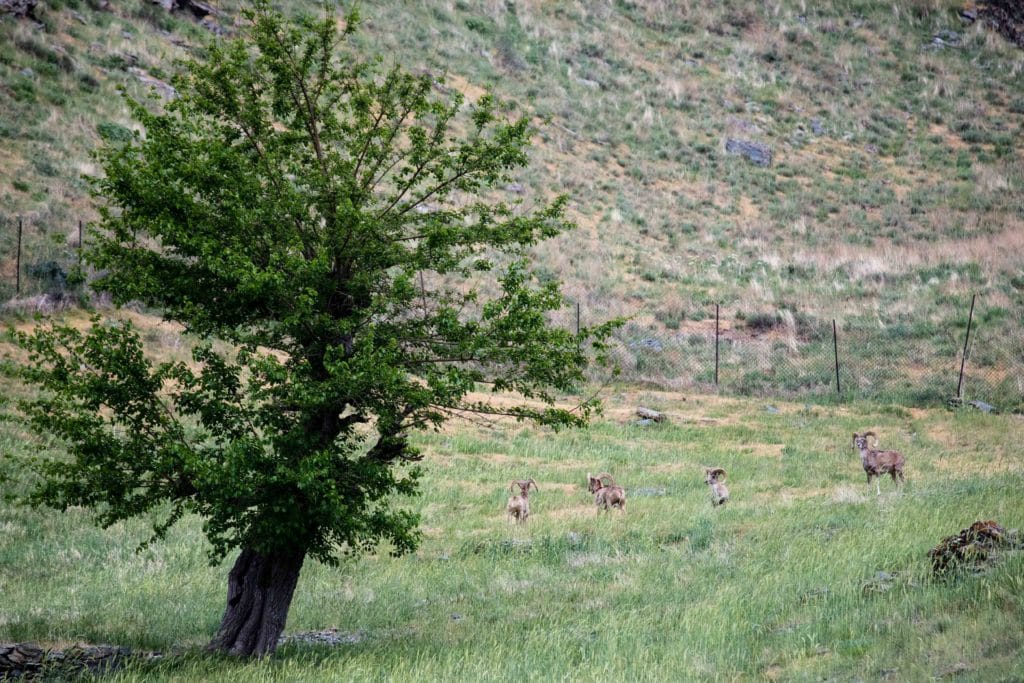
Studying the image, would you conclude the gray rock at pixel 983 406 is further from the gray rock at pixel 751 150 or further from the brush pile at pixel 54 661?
the gray rock at pixel 751 150

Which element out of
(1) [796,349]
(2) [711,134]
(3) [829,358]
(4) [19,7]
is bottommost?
(3) [829,358]

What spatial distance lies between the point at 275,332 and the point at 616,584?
18.5 ft

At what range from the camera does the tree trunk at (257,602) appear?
374 inches

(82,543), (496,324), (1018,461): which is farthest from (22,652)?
(1018,461)

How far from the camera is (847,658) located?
760 cm

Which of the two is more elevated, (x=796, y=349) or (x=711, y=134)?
(x=711, y=134)

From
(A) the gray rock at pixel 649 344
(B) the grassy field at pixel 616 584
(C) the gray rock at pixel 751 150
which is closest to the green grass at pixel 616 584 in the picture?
(B) the grassy field at pixel 616 584

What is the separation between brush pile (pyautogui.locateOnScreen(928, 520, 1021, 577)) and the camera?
9.21 metres

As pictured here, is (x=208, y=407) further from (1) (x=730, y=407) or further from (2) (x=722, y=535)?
(1) (x=730, y=407)

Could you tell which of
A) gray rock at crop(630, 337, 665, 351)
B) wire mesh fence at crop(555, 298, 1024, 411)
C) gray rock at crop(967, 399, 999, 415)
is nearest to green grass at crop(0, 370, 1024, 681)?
gray rock at crop(967, 399, 999, 415)

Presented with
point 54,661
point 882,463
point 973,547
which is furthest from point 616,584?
point 882,463

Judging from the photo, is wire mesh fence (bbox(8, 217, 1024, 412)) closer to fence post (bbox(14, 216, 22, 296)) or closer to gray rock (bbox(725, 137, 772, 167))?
fence post (bbox(14, 216, 22, 296))

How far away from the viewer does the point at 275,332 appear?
9.66 m

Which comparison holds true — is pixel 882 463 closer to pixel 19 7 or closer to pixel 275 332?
pixel 275 332
